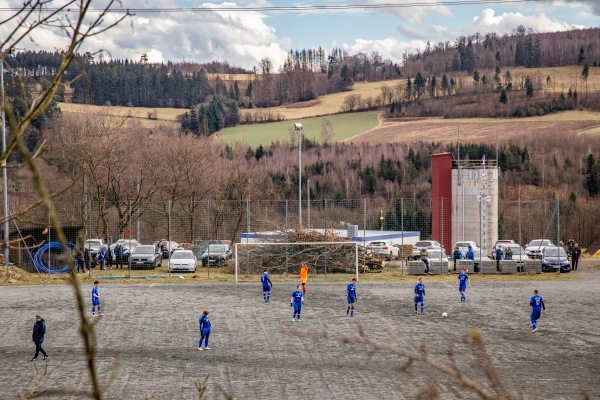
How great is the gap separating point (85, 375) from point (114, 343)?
13.7ft

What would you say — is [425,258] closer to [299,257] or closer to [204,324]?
[299,257]

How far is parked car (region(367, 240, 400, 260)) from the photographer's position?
47.6 metres

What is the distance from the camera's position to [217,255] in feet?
153

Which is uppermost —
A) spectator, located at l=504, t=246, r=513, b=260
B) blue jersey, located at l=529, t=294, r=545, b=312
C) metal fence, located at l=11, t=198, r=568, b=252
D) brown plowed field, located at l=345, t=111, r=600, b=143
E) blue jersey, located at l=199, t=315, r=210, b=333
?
brown plowed field, located at l=345, t=111, r=600, b=143

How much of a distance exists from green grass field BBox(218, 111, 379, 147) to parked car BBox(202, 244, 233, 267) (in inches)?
2919

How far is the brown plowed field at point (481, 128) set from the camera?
4636 inches

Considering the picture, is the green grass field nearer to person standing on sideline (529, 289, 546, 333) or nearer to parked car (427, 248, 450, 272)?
parked car (427, 248, 450, 272)

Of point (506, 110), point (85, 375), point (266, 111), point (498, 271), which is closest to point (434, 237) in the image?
point (498, 271)

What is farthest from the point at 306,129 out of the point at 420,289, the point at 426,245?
the point at 420,289

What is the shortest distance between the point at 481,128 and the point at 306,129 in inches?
1227

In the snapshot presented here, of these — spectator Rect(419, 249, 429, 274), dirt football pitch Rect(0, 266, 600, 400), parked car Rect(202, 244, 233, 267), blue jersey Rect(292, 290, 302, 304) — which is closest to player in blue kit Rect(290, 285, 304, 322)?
blue jersey Rect(292, 290, 302, 304)

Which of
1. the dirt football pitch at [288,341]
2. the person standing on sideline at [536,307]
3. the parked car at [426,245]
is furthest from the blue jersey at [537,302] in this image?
the parked car at [426,245]

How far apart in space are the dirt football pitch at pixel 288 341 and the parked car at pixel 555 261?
5946 millimetres

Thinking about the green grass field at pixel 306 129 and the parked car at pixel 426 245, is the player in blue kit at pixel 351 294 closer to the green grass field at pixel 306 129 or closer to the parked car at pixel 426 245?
the parked car at pixel 426 245
